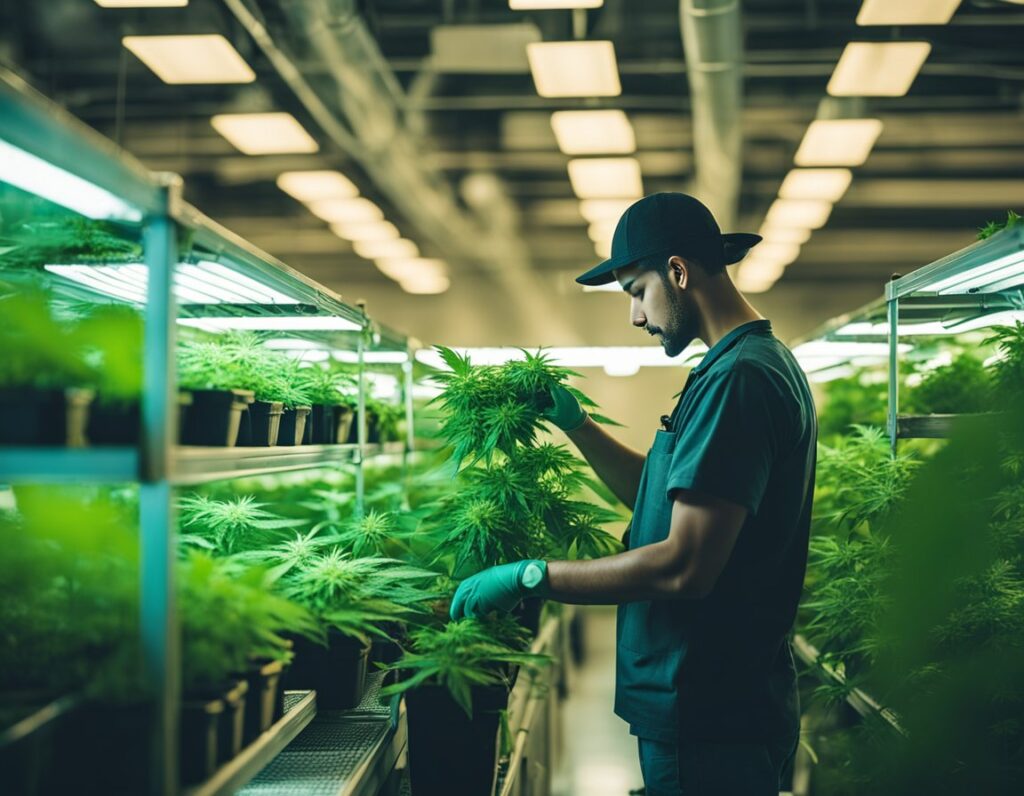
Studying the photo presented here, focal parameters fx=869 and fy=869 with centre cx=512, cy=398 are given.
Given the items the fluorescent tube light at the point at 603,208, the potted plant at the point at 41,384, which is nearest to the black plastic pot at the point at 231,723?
the potted plant at the point at 41,384

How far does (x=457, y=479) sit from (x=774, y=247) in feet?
16.8

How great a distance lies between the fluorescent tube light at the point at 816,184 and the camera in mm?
4992

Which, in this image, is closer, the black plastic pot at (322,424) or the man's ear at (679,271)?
the man's ear at (679,271)

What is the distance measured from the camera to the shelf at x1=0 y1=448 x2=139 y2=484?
128 cm

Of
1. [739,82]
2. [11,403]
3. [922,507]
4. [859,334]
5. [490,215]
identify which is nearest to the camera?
[11,403]

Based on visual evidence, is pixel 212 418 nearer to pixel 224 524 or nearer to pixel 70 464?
pixel 70 464

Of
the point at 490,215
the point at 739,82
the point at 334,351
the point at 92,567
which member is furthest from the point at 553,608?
the point at 490,215

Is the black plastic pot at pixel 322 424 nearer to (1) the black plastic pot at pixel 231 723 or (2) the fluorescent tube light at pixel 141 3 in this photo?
(1) the black plastic pot at pixel 231 723

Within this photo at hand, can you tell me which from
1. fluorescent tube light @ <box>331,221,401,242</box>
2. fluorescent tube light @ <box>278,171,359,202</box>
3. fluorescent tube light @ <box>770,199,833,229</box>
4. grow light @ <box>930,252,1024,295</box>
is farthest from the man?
fluorescent tube light @ <box>331,221,401,242</box>

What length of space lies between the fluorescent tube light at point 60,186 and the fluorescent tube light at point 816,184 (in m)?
4.34

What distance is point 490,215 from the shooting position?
6.89 meters

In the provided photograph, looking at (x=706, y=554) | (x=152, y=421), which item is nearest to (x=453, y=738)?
(x=706, y=554)

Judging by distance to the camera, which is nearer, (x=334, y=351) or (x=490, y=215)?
(x=334, y=351)

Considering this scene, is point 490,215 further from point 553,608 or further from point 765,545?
point 765,545
